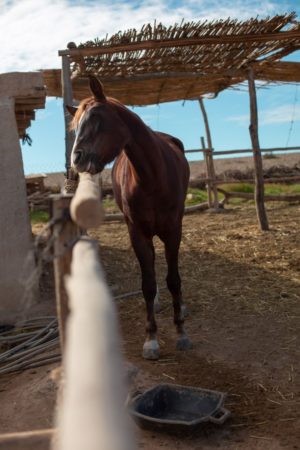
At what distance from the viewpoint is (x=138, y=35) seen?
6445 millimetres

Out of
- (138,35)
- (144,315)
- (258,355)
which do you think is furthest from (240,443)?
(138,35)

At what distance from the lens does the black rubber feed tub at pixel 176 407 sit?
2980mm

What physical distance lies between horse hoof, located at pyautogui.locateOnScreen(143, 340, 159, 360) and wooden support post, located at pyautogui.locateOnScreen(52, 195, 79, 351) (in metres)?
2.47

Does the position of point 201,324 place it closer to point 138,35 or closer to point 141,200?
point 141,200

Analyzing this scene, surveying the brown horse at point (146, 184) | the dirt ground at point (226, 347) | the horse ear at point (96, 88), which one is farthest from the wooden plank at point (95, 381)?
the horse ear at point (96, 88)

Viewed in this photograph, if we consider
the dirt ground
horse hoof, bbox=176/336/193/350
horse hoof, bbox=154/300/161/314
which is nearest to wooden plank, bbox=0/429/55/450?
the dirt ground

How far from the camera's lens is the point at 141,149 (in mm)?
3969

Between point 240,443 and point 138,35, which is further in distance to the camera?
point 138,35

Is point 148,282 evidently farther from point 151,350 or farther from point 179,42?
point 179,42

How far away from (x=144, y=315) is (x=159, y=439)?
226cm

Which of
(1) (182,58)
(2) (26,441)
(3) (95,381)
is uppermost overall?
(1) (182,58)

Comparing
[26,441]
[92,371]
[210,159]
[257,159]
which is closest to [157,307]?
[26,441]

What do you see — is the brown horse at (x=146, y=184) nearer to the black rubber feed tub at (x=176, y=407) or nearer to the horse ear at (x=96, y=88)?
the horse ear at (x=96, y=88)

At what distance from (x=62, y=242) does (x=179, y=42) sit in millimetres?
5570
